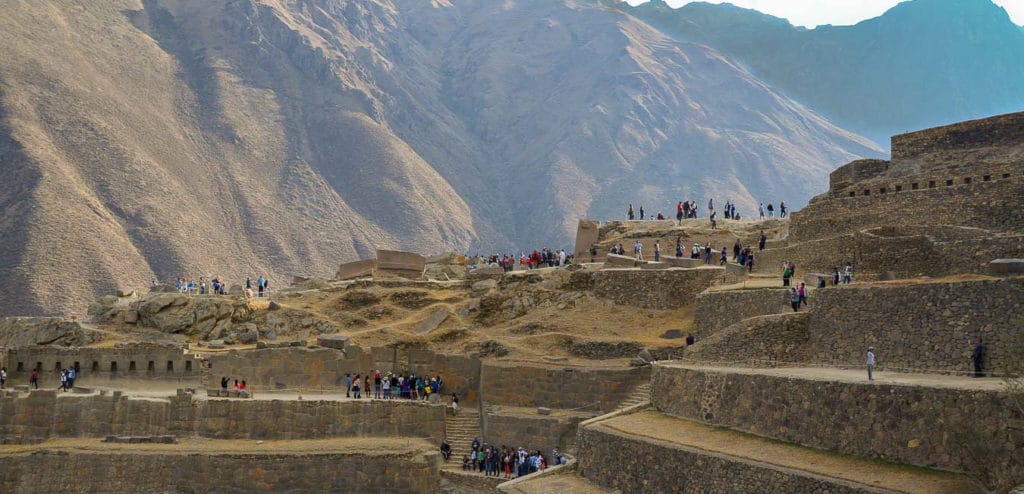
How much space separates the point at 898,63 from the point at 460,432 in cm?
15758

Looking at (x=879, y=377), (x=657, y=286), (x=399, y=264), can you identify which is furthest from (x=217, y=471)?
(x=879, y=377)

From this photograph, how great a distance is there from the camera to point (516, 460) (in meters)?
36.1

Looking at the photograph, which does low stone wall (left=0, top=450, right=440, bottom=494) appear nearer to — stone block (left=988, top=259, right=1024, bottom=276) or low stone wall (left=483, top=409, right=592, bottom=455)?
low stone wall (left=483, top=409, right=592, bottom=455)

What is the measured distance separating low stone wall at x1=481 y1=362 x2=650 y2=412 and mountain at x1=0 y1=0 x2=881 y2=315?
37526mm

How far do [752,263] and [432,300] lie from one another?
1415cm

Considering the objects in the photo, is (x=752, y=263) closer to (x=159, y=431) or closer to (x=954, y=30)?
(x=159, y=431)

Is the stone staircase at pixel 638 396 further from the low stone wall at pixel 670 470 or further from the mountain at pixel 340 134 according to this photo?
the mountain at pixel 340 134

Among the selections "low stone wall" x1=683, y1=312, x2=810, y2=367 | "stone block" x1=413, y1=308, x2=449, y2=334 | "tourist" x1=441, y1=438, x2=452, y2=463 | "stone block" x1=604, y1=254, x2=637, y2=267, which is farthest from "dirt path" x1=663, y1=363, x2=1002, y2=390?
"stone block" x1=413, y1=308, x2=449, y2=334

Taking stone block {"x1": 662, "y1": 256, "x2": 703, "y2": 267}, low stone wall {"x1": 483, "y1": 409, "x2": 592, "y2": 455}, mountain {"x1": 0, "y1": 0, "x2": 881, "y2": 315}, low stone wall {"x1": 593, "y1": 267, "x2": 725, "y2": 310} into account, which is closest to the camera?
low stone wall {"x1": 483, "y1": 409, "x2": 592, "y2": 455}

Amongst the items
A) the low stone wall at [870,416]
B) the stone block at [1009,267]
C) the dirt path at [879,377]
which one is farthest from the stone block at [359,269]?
the stone block at [1009,267]

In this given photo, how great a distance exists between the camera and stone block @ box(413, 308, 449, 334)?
44.5 meters

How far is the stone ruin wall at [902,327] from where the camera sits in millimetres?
23922

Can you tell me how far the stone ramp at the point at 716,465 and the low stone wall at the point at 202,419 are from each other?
1028 cm

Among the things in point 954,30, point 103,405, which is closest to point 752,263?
point 103,405
